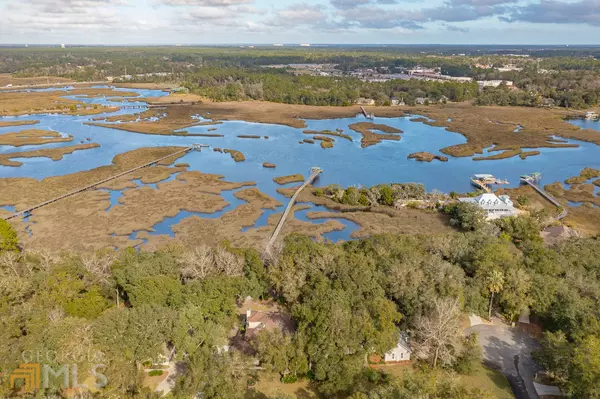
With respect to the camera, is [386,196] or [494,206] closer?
[494,206]

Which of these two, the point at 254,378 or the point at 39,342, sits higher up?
the point at 39,342

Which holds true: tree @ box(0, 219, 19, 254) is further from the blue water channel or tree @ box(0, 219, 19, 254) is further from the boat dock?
the boat dock

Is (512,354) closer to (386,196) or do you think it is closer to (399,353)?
(399,353)

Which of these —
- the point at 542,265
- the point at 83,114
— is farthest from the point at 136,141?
the point at 542,265

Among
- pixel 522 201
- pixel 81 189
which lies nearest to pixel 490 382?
pixel 522 201

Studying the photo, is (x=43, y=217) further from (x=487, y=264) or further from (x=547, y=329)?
(x=547, y=329)

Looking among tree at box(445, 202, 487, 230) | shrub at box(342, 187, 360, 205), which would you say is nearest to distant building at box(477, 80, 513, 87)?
shrub at box(342, 187, 360, 205)
